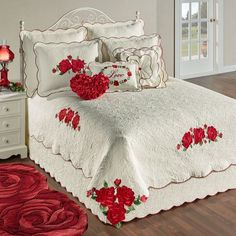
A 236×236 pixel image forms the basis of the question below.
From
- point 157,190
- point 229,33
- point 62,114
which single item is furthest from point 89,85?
point 229,33

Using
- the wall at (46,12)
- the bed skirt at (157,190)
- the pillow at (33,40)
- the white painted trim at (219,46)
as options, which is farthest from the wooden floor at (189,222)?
the white painted trim at (219,46)

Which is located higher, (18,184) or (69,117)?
(69,117)

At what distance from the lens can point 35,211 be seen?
2.41 m

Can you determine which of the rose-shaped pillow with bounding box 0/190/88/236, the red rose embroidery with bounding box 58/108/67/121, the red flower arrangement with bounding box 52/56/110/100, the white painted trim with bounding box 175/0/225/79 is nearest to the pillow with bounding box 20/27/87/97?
the red flower arrangement with bounding box 52/56/110/100

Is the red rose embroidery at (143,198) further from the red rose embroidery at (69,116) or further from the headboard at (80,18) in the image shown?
the headboard at (80,18)

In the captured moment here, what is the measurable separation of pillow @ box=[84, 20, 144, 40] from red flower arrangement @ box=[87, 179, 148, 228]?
191cm

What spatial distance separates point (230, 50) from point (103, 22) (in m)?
2.94

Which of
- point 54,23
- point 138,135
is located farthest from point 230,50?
point 138,135

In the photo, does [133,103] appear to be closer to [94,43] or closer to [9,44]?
[94,43]

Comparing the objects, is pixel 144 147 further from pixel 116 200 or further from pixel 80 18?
pixel 80 18

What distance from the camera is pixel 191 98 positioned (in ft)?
12.8

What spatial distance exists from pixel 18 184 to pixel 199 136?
1362mm

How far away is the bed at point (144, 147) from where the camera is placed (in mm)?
3279

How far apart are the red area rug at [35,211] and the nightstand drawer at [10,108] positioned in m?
1.47
